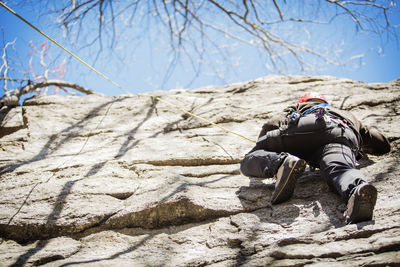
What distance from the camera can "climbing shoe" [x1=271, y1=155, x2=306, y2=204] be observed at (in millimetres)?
1838

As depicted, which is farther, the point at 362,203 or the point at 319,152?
the point at 319,152

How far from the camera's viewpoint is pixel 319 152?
2061mm

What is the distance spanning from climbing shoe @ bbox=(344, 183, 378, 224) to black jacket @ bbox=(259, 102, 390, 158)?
0.83m

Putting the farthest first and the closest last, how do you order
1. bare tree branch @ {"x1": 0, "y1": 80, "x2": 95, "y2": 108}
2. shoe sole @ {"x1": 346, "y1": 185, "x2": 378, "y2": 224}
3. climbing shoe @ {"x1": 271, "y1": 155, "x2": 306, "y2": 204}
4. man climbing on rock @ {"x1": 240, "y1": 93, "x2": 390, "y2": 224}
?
bare tree branch @ {"x1": 0, "y1": 80, "x2": 95, "y2": 108} < climbing shoe @ {"x1": 271, "y1": 155, "x2": 306, "y2": 204} < man climbing on rock @ {"x1": 240, "y1": 93, "x2": 390, "y2": 224} < shoe sole @ {"x1": 346, "y1": 185, "x2": 378, "y2": 224}

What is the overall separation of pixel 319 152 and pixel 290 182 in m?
0.38

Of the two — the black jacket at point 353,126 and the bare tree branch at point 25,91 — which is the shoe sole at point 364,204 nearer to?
the black jacket at point 353,126

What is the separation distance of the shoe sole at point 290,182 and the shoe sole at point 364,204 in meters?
0.40

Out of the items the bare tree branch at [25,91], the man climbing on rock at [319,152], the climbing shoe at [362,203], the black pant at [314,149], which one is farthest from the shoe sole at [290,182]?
the bare tree branch at [25,91]

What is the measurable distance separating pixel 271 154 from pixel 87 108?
335 centimetres

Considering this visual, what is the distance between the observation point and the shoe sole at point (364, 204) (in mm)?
1505

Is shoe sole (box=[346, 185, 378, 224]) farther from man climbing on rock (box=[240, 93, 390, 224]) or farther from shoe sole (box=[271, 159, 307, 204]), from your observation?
shoe sole (box=[271, 159, 307, 204])

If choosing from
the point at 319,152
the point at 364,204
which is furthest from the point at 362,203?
the point at 319,152

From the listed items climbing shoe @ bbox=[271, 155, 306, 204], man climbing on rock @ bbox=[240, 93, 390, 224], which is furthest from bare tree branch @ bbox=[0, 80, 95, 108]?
climbing shoe @ bbox=[271, 155, 306, 204]

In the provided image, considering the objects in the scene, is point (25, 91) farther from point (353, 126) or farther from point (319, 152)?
point (353, 126)
